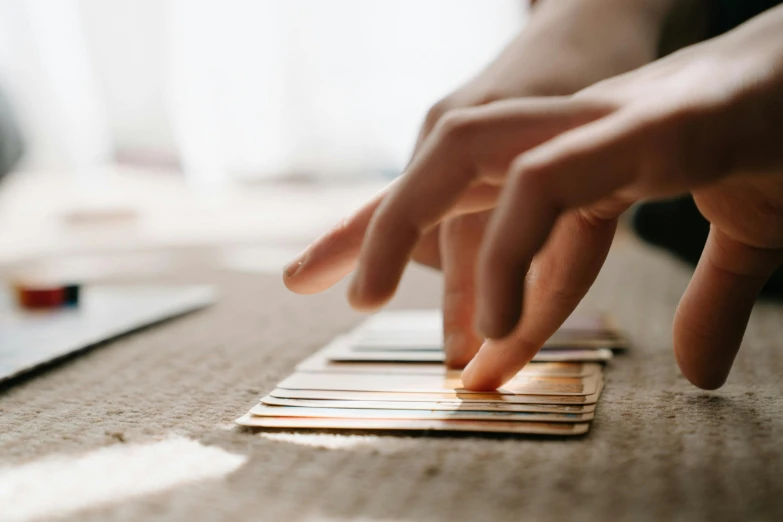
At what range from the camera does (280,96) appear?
320 cm

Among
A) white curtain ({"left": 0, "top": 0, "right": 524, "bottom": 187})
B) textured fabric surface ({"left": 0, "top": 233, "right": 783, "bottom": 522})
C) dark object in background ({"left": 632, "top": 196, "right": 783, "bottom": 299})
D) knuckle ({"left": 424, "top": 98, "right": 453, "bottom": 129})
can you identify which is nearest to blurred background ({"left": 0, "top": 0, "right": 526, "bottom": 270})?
white curtain ({"left": 0, "top": 0, "right": 524, "bottom": 187})

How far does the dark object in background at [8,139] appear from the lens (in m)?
1.71

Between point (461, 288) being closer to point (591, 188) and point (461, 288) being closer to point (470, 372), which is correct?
point (470, 372)

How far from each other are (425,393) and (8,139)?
1.55m

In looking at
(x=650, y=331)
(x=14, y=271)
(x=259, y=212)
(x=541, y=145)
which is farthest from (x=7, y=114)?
(x=541, y=145)

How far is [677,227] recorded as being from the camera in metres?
1.21

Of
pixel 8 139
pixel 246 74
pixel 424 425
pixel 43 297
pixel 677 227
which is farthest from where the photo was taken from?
pixel 246 74

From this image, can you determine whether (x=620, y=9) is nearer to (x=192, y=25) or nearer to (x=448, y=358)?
(x=448, y=358)

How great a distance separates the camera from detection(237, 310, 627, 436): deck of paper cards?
48 cm

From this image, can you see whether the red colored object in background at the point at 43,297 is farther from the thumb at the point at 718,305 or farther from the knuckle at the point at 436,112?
the thumb at the point at 718,305

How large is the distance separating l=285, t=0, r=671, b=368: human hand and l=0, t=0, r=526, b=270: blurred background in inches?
85.5

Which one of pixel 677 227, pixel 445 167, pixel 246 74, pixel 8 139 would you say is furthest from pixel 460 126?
pixel 246 74

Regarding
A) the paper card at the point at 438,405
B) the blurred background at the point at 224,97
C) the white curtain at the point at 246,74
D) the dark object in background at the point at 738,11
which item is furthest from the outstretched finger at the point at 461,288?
the white curtain at the point at 246,74

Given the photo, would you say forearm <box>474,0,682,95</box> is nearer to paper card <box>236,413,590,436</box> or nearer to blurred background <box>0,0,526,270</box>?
paper card <box>236,413,590,436</box>
